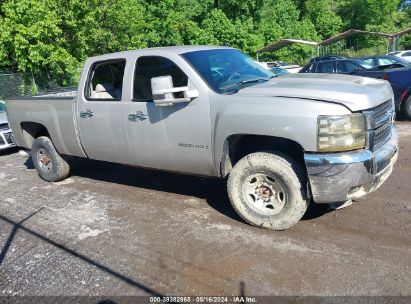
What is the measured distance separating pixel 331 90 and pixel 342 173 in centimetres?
78

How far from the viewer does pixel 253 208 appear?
4.22 metres

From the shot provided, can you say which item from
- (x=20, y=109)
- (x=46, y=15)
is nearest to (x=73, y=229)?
(x=20, y=109)

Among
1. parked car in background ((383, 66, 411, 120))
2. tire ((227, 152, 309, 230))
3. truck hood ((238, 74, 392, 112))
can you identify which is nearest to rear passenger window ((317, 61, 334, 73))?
parked car in background ((383, 66, 411, 120))

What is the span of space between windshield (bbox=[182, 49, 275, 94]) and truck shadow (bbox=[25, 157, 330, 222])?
1.49 metres

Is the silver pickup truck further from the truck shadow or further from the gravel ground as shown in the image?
the truck shadow

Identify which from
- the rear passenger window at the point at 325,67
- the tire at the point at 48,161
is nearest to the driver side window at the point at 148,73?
the tire at the point at 48,161

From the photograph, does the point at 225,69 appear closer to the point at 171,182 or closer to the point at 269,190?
the point at 269,190

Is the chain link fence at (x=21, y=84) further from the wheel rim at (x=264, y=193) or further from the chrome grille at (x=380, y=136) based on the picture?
the chrome grille at (x=380, y=136)

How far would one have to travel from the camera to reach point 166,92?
4102 mm

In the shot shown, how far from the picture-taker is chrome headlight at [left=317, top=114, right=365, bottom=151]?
3.57 meters

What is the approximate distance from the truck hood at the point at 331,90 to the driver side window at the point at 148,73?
0.88 meters

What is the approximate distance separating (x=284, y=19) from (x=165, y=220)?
38286 millimetres

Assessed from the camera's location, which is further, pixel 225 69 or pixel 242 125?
pixel 225 69

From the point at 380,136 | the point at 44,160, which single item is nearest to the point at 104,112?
the point at 44,160
